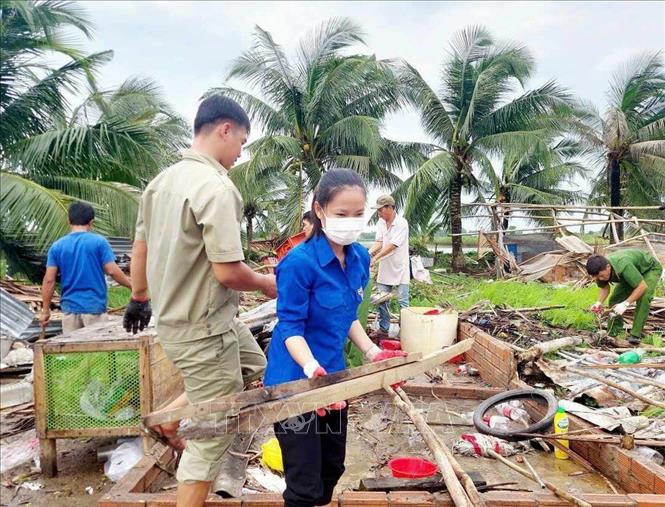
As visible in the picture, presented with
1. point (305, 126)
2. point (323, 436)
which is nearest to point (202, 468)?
point (323, 436)

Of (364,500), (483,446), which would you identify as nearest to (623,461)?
(483,446)

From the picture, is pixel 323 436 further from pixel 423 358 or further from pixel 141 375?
pixel 141 375

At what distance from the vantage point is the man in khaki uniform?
2352mm

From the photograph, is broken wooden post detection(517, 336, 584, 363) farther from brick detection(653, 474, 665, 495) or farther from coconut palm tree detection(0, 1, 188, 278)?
coconut palm tree detection(0, 1, 188, 278)

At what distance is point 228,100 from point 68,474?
305 cm

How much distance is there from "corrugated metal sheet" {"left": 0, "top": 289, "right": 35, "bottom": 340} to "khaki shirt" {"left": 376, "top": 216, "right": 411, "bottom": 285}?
5.75m

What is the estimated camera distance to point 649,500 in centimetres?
288

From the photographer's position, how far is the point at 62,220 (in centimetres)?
947

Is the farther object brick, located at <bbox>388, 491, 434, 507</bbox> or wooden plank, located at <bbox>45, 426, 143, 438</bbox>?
wooden plank, located at <bbox>45, 426, 143, 438</bbox>

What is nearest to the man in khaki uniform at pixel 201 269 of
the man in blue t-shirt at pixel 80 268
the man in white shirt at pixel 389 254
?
the man in blue t-shirt at pixel 80 268

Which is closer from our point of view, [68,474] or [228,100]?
[228,100]

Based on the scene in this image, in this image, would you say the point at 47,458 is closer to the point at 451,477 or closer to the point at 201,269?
the point at 201,269

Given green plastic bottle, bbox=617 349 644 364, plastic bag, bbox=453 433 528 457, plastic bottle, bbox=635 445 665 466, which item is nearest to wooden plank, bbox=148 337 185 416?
plastic bag, bbox=453 433 528 457

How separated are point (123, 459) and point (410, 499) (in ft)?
7.00
